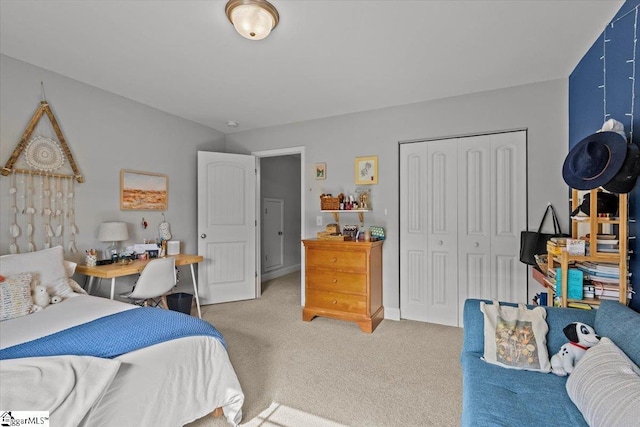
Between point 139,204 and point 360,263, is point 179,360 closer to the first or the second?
point 360,263

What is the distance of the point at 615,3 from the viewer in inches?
71.2

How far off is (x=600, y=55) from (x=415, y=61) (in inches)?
48.9

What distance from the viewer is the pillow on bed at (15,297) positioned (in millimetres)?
1946

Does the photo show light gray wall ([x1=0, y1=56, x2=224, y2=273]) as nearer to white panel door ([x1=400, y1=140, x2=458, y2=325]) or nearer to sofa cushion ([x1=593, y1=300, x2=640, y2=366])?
white panel door ([x1=400, y1=140, x2=458, y2=325])

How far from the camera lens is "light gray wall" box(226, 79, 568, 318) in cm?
287

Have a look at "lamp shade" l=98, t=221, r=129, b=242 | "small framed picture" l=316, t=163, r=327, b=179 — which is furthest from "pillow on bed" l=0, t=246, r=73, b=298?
"small framed picture" l=316, t=163, r=327, b=179

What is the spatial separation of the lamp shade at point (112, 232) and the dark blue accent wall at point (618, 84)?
399 centimetres

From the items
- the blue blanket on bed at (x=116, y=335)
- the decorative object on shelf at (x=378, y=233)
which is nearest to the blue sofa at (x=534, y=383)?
the blue blanket on bed at (x=116, y=335)

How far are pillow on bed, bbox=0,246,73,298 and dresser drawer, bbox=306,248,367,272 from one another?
215 cm

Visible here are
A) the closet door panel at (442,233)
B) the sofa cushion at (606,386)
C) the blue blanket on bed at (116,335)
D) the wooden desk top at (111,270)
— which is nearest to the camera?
the sofa cushion at (606,386)

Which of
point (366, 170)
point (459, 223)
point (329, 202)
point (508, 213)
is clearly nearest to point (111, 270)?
point (329, 202)

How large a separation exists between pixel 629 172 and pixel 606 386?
3.66 ft

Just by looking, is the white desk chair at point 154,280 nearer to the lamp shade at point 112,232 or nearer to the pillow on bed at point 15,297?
the lamp shade at point 112,232

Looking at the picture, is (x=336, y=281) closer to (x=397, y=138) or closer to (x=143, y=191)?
(x=397, y=138)
